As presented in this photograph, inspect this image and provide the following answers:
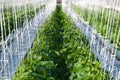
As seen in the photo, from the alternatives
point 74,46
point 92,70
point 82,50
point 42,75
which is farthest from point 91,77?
point 74,46

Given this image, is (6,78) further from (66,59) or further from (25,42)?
(25,42)

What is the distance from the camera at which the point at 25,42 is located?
13133 millimetres

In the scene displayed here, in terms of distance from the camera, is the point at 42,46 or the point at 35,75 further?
the point at 42,46

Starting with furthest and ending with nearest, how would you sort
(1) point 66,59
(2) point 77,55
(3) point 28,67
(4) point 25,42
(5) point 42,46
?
(4) point 25,42 → (5) point 42,46 → (1) point 66,59 → (2) point 77,55 → (3) point 28,67

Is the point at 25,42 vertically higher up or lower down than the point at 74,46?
lower down

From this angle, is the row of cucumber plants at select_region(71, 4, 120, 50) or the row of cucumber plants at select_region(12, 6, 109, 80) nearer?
the row of cucumber plants at select_region(12, 6, 109, 80)

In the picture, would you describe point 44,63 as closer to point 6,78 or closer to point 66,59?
point 6,78

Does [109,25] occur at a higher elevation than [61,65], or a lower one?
lower

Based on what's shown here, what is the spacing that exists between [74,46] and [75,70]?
215 centimetres

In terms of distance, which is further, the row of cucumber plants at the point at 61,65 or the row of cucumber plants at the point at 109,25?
the row of cucumber plants at the point at 109,25

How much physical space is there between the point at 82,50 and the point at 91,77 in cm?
239

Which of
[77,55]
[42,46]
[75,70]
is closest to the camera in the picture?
[75,70]

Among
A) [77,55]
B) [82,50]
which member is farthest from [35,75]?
[82,50]

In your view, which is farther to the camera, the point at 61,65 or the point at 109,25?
the point at 109,25
